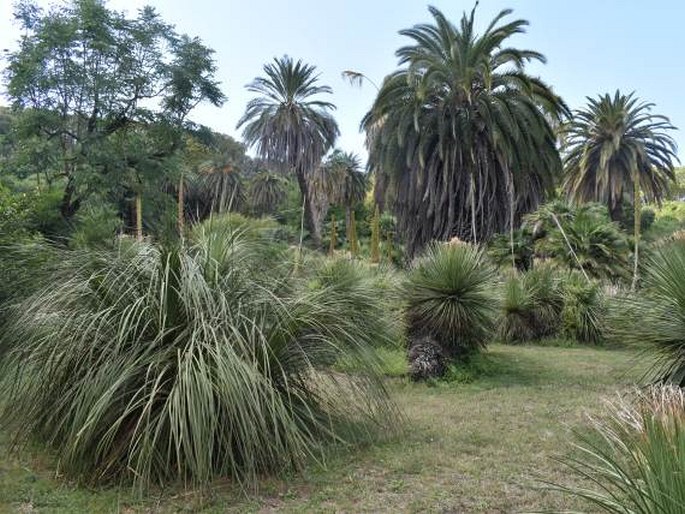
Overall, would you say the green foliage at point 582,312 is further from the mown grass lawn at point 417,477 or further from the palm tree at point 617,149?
the palm tree at point 617,149

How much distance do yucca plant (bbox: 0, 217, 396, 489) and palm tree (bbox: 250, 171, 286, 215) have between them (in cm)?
4151

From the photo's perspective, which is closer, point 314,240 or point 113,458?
point 113,458

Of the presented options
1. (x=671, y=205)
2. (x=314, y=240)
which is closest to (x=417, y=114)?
(x=314, y=240)

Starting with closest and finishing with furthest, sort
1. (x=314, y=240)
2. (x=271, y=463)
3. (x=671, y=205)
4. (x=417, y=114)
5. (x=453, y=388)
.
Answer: (x=271, y=463)
(x=453, y=388)
(x=417, y=114)
(x=314, y=240)
(x=671, y=205)

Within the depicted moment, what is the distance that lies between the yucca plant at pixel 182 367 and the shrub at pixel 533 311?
8.75 m

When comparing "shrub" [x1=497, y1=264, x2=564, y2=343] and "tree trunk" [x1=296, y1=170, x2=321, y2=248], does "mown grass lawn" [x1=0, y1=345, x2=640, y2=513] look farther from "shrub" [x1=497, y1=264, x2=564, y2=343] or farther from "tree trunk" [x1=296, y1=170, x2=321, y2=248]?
"tree trunk" [x1=296, y1=170, x2=321, y2=248]

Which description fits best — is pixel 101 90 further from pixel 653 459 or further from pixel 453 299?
pixel 653 459

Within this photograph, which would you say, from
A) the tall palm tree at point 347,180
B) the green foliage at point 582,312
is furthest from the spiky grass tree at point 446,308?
the tall palm tree at point 347,180

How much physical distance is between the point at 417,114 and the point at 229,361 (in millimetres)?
18279

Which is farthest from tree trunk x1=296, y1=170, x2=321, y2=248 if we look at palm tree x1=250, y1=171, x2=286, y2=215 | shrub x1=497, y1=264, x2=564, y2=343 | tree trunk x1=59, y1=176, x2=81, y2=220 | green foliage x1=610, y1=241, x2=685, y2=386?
green foliage x1=610, y1=241, x2=685, y2=386

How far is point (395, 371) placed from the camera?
9.16 m

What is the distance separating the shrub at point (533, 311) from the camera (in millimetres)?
13266

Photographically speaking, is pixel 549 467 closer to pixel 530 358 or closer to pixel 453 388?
pixel 453 388

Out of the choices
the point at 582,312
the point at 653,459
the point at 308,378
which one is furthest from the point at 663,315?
the point at 582,312
